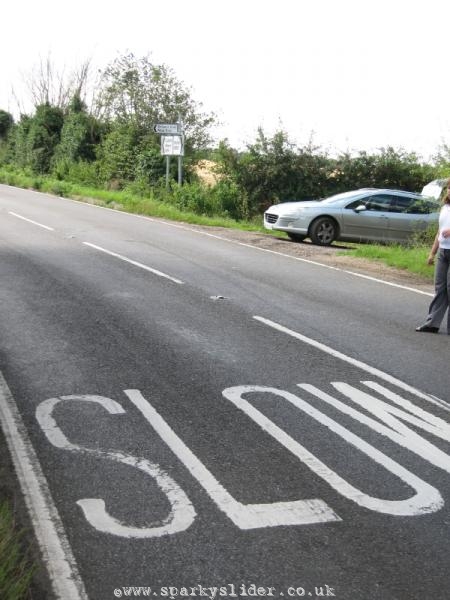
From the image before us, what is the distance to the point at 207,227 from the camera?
22.7 metres

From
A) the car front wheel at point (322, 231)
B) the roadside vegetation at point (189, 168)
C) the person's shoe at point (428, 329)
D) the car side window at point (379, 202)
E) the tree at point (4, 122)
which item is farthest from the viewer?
the tree at point (4, 122)

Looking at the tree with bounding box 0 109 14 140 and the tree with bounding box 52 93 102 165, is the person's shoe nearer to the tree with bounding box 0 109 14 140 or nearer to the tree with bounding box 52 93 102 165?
the tree with bounding box 52 93 102 165

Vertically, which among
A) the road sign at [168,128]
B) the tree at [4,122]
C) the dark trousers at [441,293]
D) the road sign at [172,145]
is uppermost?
the tree at [4,122]

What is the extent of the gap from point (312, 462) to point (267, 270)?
30.6 ft

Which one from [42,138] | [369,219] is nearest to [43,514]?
[369,219]

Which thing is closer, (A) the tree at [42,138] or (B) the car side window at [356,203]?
(B) the car side window at [356,203]

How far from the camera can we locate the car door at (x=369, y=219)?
19.6m

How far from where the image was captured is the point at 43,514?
4027mm

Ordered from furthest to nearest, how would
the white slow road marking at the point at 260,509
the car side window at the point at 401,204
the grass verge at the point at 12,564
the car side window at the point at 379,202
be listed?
the car side window at the point at 401,204 → the car side window at the point at 379,202 → the white slow road marking at the point at 260,509 → the grass verge at the point at 12,564

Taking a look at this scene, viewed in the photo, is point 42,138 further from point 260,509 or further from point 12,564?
point 12,564

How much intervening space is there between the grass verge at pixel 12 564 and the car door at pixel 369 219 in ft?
54.8

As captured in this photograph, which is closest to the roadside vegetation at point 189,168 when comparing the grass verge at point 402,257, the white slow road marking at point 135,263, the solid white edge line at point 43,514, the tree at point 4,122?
the grass verge at point 402,257

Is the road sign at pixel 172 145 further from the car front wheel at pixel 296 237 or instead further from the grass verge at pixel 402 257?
the grass verge at pixel 402 257

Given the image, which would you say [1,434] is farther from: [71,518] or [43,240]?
[43,240]
